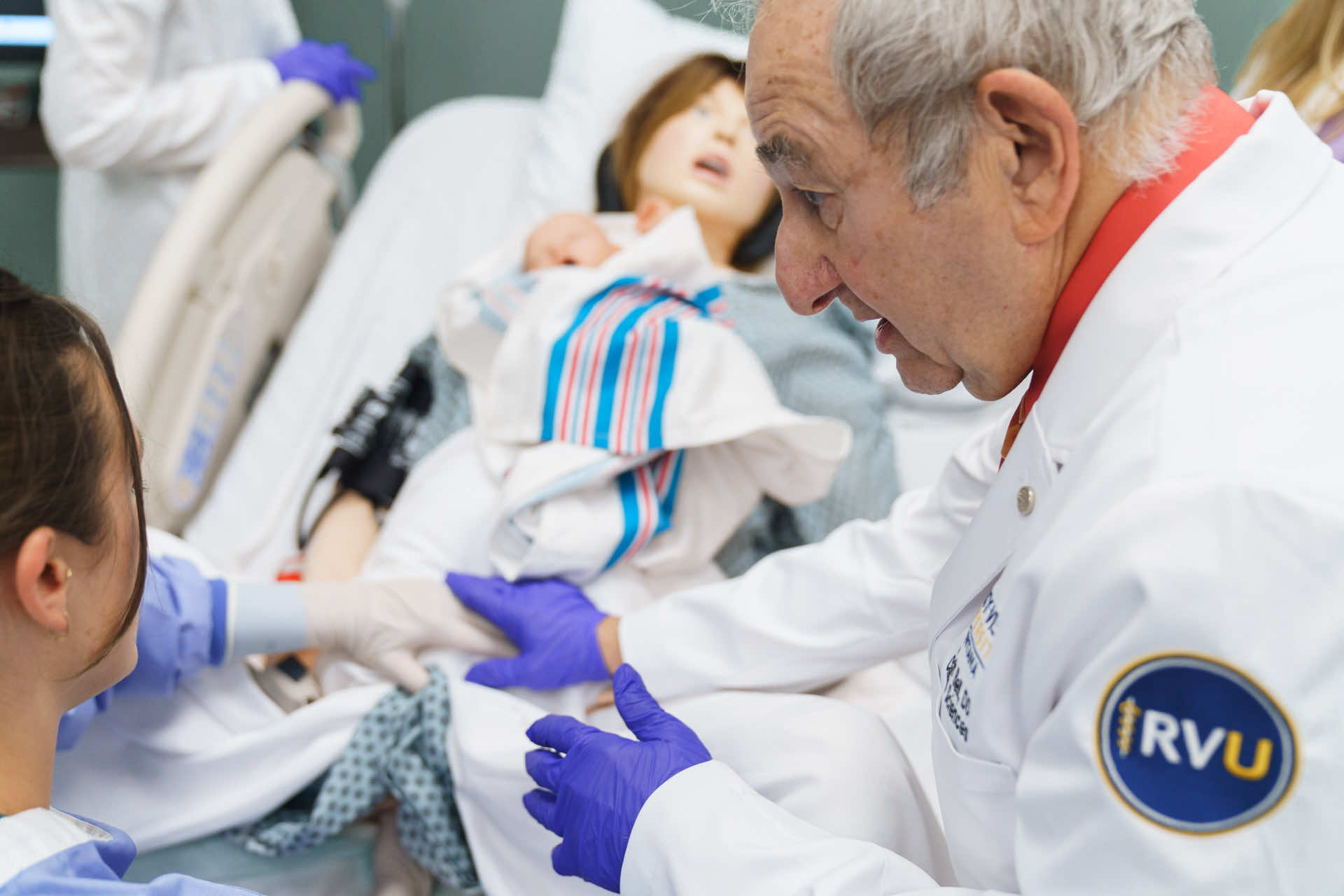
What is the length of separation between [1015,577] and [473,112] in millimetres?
2188

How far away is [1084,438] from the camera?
736 millimetres

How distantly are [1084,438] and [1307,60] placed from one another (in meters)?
0.98

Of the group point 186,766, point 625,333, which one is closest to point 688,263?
point 625,333

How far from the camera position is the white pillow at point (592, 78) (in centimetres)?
230

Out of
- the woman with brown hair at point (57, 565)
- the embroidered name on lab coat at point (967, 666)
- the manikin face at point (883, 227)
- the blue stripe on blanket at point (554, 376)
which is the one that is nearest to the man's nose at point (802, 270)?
the manikin face at point (883, 227)

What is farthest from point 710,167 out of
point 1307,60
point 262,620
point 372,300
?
point 262,620

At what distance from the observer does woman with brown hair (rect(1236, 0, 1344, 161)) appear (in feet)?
4.24

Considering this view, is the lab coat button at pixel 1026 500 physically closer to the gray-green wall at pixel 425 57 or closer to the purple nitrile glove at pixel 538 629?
the purple nitrile glove at pixel 538 629

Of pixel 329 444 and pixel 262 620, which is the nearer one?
pixel 262 620

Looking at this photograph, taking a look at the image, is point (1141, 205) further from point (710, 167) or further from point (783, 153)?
point (710, 167)

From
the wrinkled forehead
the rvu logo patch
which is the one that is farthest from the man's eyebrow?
the rvu logo patch

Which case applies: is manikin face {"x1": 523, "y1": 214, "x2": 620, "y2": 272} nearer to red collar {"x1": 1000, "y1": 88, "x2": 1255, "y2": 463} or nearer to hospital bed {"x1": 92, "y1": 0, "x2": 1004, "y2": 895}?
hospital bed {"x1": 92, "y1": 0, "x2": 1004, "y2": 895}

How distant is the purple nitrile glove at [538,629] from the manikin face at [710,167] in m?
0.91

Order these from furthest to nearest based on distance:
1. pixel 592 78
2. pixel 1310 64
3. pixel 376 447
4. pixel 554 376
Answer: pixel 592 78, pixel 376 447, pixel 554 376, pixel 1310 64
